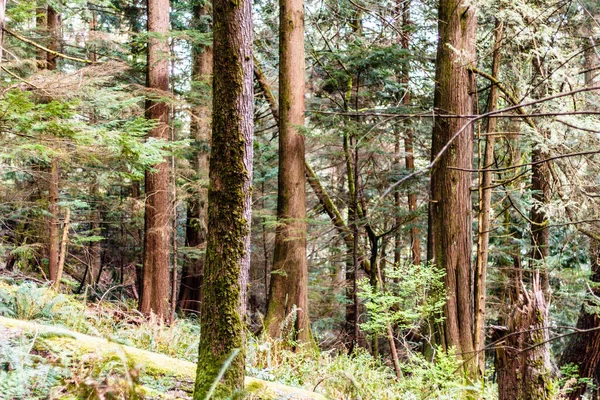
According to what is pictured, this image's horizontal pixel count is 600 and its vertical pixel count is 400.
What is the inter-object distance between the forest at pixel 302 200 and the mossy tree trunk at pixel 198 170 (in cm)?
7

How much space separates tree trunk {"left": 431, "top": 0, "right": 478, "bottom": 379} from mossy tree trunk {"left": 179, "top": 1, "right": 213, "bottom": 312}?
4.78m

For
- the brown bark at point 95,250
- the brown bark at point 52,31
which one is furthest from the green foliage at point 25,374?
the brown bark at point 95,250

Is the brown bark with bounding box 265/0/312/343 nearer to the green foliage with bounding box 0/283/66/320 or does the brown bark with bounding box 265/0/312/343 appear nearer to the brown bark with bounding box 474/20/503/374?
the brown bark with bounding box 474/20/503/374

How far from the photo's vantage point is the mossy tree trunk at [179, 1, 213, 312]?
9266mm

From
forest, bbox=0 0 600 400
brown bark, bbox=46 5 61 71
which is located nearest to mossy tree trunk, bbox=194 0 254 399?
forest, bbox=0 0 600 400

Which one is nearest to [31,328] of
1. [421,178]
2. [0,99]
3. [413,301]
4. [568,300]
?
[0,99]

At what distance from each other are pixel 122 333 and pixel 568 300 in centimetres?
910

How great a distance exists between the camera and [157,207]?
860 centimetres

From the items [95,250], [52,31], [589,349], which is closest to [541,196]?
[589,349]

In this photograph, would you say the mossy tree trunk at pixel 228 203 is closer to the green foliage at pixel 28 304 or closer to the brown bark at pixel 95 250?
the green foliage at pixel 28 304

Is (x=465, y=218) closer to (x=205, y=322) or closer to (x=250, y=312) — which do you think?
(x=205, y=322)

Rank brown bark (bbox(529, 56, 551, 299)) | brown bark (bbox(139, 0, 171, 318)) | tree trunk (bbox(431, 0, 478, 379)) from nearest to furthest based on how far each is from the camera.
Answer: tree trunk (bbox(431, 0, 478, 379))
brown bark (bbox(529, 56, 551, 299))
brown bark (bbox(139, 0, 171, 318))

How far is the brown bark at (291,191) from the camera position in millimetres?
7465

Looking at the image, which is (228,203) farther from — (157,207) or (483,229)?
(157,207)
